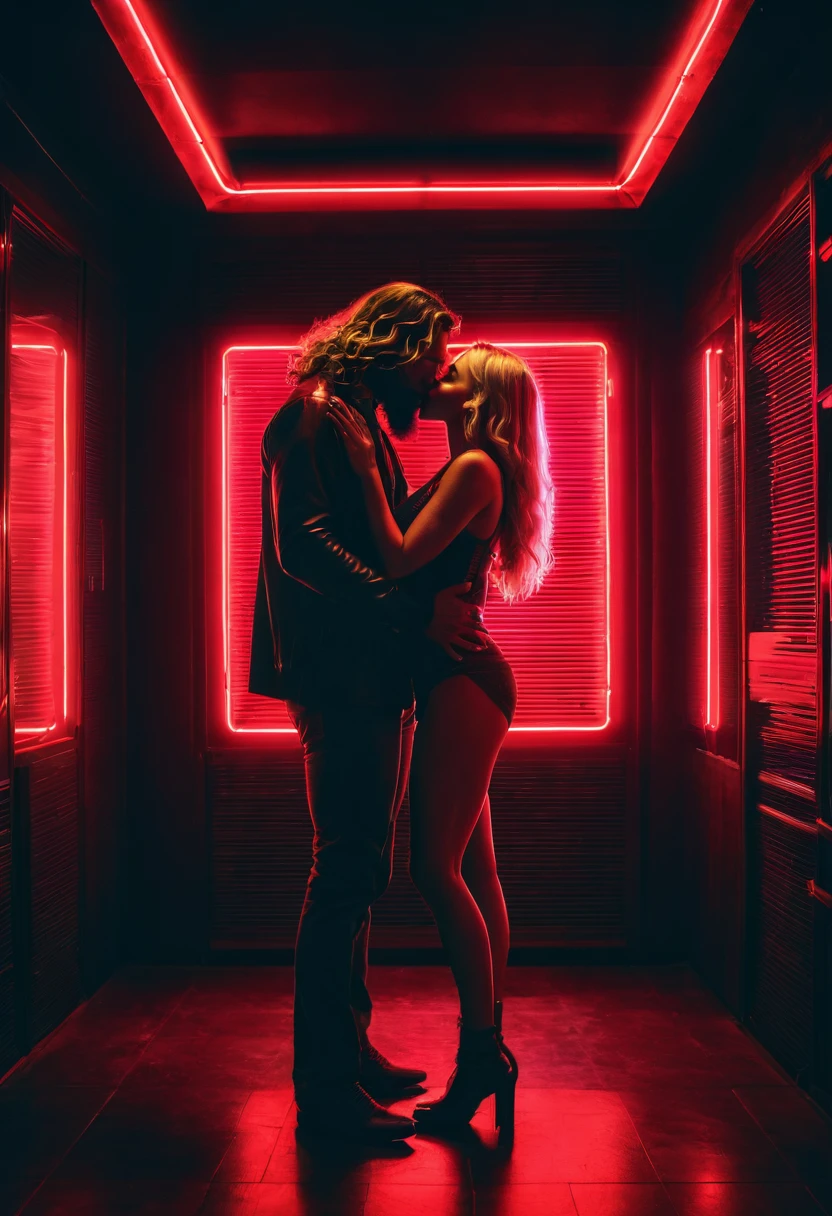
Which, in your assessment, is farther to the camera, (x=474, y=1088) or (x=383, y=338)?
(x=383, y=338)

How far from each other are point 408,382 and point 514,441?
0.99 ft

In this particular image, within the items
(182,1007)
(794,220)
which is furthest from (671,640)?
(182,1007)

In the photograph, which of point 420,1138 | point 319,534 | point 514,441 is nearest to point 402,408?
point 514,441

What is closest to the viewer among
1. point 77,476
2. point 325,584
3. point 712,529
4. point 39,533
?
point 325,584

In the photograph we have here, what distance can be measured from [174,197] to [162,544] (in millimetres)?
1251

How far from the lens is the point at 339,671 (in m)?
2.26

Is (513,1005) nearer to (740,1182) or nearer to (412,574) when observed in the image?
(740,1182)

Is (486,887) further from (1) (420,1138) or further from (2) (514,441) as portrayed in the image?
(2) (514,441)

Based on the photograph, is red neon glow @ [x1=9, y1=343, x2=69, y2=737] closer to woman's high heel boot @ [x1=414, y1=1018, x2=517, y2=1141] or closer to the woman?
the woman

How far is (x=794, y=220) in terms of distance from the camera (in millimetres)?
2668

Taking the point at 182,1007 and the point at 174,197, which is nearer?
the point at 182,1007

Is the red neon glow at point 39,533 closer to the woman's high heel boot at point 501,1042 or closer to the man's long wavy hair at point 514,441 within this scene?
the man's long wavy hair at point 514,441

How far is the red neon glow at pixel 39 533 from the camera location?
9.18ft

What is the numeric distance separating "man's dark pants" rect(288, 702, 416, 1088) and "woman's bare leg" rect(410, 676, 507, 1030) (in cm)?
9
